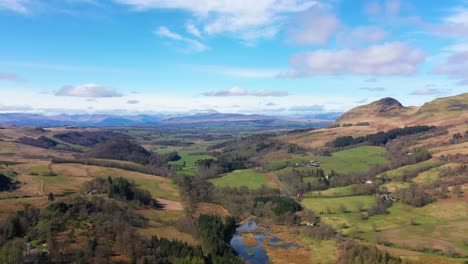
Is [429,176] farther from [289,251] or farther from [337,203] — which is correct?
[289,251]

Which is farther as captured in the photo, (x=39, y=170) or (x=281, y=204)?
(x=39, y=170)

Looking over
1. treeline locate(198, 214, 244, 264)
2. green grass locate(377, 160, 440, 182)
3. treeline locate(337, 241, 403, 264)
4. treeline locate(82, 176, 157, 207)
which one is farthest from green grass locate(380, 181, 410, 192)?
treeline locate(82, 176, 157, 207)

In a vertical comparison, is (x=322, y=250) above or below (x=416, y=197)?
below

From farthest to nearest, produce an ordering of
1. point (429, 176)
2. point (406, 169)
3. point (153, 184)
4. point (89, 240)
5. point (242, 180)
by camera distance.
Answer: point (242, 180), point (406, 169), point (153, 184), point (429, 176), point (89, 240)

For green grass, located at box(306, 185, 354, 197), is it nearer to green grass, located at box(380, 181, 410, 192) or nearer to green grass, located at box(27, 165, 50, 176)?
green grass, located at box(380, 181, 410, 192)

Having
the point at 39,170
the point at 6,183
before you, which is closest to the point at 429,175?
the point at 6,183

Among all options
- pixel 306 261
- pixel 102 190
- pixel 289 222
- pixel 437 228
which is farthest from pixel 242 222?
pixel 437 228

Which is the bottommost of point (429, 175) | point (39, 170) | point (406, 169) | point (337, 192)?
point (337, 192)

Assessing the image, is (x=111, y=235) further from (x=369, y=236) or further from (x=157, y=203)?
(x=369, y=236)
